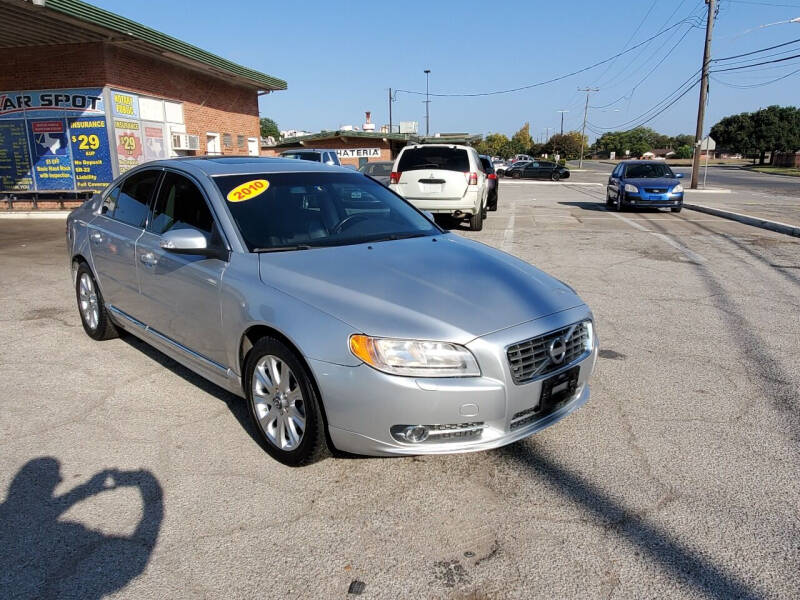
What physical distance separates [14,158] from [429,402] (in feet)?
57.1

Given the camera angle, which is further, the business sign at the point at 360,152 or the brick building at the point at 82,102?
the business sign at the point at 360,152

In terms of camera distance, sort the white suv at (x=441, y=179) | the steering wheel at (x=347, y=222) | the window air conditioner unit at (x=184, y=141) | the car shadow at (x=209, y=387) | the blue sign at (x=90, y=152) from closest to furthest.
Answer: the car shadow at (x=209, y=387), the steering wheel at (x=347, y=222), the white suv at (x=441, y=179), the blue sign at (x=90, y=152), the window air conditioner unit at (x=184, y=141)

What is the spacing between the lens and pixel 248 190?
3.90 meters

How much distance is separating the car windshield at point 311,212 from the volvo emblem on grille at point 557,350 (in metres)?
1.40

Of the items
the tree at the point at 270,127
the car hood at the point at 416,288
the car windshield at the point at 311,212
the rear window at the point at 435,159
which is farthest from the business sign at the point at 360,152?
the tree at the point at 270,127

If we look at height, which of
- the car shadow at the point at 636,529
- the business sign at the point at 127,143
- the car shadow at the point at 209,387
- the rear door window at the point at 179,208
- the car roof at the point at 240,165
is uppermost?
the business sign at the point at 127,143

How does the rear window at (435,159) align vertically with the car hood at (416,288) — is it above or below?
above

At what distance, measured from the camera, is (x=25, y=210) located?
1652 cm

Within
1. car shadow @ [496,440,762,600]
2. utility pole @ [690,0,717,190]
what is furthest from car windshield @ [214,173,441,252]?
utility pole @ [690,0,717,190]

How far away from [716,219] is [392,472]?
1545 centimetres

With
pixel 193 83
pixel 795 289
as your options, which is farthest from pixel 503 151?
pixel 795 289

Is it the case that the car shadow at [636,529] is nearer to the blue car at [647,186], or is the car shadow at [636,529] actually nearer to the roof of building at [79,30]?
the roof of building at [79,30]

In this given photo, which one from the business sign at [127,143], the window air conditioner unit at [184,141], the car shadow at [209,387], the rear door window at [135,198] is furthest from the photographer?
the window air conditioner unit at [184,141]

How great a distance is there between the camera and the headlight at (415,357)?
2.75m
